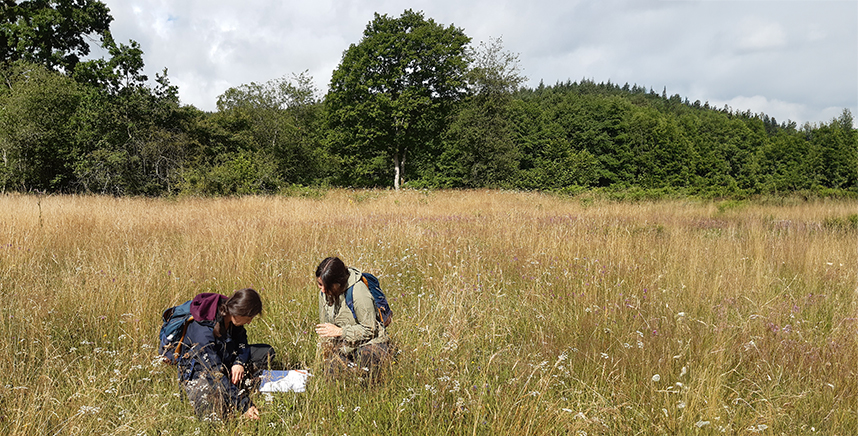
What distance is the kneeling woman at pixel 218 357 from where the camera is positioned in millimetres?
2662

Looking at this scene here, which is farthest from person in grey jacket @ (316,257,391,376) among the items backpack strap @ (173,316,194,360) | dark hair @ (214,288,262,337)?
backpack strap @ (173,316,194,360)

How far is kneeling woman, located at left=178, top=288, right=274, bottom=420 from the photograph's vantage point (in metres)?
2.66

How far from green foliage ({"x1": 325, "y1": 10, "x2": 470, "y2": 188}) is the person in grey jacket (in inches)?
1040

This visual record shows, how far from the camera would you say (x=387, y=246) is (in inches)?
253

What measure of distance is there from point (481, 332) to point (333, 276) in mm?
1399

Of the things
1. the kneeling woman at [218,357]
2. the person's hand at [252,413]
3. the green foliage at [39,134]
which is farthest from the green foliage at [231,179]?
the person's hand at [252,413]

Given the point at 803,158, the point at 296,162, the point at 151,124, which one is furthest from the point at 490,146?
the point at 803,158

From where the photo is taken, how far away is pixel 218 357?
2926mm

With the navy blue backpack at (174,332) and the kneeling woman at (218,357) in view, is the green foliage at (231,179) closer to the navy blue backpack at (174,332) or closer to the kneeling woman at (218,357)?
the navy blue backpack at (174,332)

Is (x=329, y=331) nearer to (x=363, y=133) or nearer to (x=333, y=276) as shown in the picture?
(x=333, y=276)

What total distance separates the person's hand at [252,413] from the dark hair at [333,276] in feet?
2.79

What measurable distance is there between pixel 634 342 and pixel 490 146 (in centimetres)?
2566

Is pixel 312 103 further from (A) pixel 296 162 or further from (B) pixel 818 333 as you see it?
(B) pixel 818 333

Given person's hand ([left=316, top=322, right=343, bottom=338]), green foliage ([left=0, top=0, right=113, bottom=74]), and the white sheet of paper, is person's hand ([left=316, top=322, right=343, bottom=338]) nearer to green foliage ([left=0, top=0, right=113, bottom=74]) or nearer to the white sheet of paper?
the white sheet of paper
